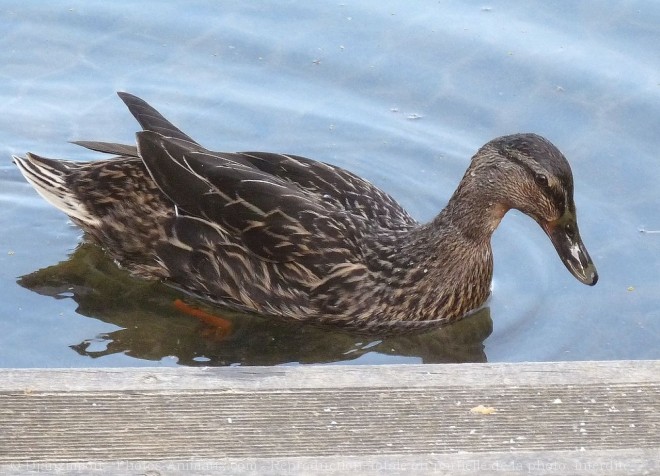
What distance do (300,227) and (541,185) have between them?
1225mm

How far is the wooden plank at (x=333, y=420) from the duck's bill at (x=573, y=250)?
2.03 m

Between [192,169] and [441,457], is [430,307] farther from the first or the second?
[441,457]

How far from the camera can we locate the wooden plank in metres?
3.40

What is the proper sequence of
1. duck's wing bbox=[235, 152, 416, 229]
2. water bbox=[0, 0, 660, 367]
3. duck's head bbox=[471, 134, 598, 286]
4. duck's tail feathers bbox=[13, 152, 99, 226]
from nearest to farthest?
duck's head bbox=[471, 134, 598, 286], water bbox=[0, 0, 660, 367], duck's wing bbox=[235, 152, 416, 229], duck's tail feathers bbox=[13, 152, 99, 226]

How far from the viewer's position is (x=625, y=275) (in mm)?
6438

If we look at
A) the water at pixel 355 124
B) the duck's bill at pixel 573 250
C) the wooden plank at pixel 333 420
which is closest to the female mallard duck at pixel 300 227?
the duck's bill at pixel 573 250

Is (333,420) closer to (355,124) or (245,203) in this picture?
(245,203)

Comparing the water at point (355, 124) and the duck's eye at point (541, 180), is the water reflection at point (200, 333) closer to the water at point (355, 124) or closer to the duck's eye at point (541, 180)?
the water at point (355, 124)

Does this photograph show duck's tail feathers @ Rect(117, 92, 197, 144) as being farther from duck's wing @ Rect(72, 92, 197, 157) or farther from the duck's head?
the duck's head

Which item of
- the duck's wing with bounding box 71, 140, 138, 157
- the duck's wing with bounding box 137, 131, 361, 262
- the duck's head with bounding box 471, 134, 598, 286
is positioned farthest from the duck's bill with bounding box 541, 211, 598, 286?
the duck's wing with bounding box 71, 140, 138, 157

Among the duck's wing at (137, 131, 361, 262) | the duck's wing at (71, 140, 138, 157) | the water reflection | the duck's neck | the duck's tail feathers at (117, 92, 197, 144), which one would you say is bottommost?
the water reflection

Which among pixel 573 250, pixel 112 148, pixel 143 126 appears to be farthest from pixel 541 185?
pixel 112 148

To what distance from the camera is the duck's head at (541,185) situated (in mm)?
5797

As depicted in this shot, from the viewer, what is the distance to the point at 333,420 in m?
3.57
